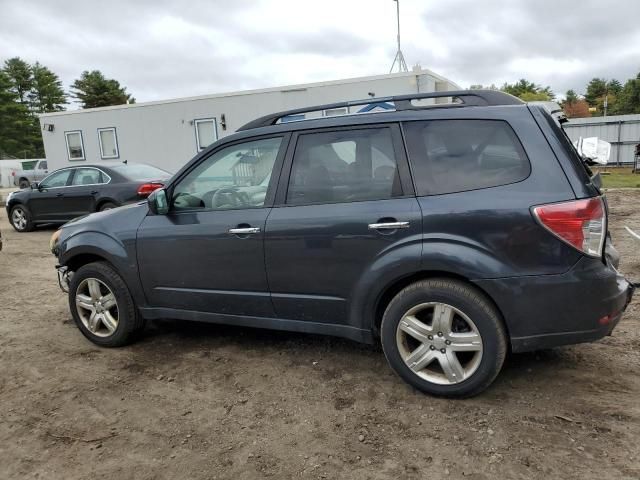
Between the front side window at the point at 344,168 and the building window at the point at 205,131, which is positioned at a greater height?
the building window at the point at 205,131

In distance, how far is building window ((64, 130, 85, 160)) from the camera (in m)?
Result: 18.6

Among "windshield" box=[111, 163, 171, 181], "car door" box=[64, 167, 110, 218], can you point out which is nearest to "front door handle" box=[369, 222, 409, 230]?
"windshield" box=[111, 163, 171, 181]

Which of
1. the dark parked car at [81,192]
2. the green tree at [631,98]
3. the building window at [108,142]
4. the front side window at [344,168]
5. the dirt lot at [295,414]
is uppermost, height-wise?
the green tree at [631,98]

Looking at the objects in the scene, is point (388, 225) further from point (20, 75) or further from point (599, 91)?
point (599, 91)

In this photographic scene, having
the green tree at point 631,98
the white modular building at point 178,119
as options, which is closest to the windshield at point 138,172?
the white modular building at point 178,119

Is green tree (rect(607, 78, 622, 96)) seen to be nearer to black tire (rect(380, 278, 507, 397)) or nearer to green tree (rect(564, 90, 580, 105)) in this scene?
green tree (rect(564, 90, 580, 105))

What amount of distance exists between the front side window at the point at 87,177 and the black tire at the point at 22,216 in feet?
5.72

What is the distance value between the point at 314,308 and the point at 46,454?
1.75m

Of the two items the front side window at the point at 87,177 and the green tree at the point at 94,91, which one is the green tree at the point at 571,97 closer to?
the green tree at the point at 94,91

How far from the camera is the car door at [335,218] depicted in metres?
3.07

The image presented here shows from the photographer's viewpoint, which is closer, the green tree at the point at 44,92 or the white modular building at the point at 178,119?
the white modular building at the point at 178,119

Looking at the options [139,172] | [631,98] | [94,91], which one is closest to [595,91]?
[631,98]

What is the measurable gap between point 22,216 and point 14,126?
5153 centimetres

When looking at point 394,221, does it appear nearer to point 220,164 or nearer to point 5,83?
point 220,164
